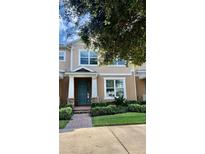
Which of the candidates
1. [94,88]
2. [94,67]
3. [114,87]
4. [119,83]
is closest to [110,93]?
[114,87]

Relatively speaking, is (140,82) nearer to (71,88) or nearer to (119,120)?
(71,88)

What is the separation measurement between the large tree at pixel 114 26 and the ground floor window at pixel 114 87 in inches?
204

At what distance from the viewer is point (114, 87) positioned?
29.9 feet

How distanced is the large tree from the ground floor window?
5.19 meters

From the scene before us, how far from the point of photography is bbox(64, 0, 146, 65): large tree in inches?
98.3

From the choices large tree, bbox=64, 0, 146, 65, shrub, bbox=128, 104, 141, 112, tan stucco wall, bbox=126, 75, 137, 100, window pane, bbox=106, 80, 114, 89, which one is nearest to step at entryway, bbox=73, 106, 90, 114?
window pane, bbox=106, 80, 114, 89

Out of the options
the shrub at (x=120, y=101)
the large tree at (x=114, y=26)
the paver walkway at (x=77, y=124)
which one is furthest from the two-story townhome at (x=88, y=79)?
the large tree at (x=114, y=26)

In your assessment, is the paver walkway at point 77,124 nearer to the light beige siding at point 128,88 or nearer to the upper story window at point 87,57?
the light beige siding at point 128,88

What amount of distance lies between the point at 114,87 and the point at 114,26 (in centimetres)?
628

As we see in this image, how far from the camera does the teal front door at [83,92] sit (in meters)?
8.76
